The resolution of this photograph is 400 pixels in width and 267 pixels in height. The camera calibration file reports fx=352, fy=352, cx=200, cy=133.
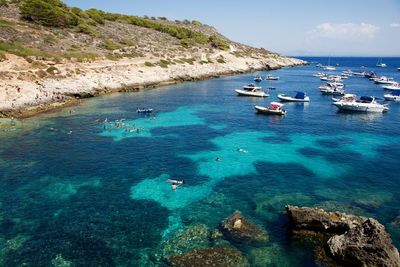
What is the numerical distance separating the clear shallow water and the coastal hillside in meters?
11.5

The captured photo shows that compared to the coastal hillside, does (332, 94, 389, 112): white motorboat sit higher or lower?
lower

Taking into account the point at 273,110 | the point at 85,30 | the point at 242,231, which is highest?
the point at 85,30

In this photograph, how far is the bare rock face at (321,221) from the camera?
92.0 feet

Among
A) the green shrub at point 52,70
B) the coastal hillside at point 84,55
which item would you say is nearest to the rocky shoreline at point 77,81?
the coastal hillside at point 84,55

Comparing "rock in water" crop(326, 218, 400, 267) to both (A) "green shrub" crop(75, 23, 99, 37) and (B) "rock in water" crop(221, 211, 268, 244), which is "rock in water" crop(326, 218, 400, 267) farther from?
(A) "green shrub" crop(75, 23, 99, 37)

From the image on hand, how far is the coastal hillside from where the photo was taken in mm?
76625

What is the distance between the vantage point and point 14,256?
2614 cm

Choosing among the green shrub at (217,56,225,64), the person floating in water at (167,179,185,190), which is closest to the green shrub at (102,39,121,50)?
the green shrub at (217,56,225,64)

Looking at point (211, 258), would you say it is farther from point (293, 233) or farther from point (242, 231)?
point (293, 233)

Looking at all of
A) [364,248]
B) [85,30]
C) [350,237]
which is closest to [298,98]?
[350,237]

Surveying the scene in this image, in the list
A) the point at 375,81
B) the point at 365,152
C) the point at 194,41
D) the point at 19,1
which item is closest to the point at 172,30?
the point at 194,41

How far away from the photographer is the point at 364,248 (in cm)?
2419

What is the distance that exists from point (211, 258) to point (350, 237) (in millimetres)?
10188

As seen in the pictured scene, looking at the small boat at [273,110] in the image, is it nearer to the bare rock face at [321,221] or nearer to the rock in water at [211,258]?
the bare rock face at [321,221]
